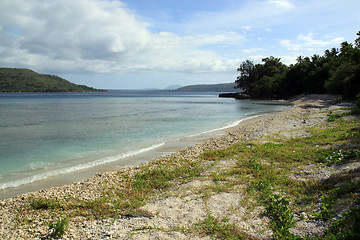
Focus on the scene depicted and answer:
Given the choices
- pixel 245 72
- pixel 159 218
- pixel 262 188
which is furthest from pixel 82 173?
pixel 245 72

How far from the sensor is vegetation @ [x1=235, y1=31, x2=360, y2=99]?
1731 inches

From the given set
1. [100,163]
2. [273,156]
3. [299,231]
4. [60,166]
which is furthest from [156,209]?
[60,166]

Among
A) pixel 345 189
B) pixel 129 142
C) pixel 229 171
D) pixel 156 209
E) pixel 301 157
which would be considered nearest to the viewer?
pixel 345 189

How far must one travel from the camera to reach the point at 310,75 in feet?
243

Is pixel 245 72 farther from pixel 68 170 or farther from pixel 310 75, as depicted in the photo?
pixel 68 170

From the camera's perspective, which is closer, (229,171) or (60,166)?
(229,171)

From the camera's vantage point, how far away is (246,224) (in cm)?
563

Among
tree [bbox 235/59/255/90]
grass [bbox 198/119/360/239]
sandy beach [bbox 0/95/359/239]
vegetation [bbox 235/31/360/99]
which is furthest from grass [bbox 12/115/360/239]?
tree [bbox 235/59/255/90]

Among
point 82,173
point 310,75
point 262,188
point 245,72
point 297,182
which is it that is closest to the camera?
point 262,188

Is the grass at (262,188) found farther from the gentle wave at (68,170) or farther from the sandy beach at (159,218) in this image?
the gentle wave at (68,170)

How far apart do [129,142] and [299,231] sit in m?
15.6

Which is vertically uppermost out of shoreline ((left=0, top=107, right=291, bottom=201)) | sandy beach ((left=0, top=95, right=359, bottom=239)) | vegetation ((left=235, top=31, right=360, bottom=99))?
vegetation ((left=235, top=31, right=360, bottom=99))

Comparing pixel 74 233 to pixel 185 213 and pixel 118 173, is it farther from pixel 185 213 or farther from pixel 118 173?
pixel 118 173

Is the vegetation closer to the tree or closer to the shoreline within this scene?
the tree
